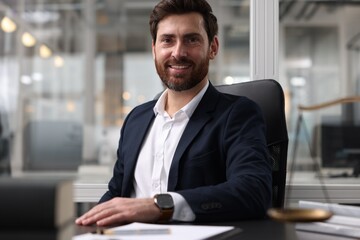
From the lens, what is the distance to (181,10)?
1659mm

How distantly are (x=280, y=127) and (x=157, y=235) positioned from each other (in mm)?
860

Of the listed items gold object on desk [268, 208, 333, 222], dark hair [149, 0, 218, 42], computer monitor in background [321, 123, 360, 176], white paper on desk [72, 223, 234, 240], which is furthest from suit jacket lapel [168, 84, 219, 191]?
computer monitor in background [321, 123, 360, 176]

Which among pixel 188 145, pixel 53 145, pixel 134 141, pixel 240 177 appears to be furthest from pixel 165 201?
pixel 53 145

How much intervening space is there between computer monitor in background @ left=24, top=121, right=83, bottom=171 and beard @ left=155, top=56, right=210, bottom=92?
3465mm

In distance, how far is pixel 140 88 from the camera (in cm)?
550

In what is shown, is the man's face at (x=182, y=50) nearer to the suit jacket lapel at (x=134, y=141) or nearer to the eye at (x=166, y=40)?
the eye at (x=166, y=40)

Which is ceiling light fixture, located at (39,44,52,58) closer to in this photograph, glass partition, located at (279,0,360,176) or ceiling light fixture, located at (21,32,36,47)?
ceiling light fixture, located at (21,32,36,47)

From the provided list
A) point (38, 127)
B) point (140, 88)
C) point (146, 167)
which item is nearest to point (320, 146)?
point (140, 88)

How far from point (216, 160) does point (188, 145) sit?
97mm

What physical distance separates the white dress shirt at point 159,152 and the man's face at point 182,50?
0.08 m

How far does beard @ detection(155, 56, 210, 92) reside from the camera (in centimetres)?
167

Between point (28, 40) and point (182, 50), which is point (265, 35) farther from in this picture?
point (28, 40)

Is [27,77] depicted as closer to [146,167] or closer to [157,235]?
[146,167]

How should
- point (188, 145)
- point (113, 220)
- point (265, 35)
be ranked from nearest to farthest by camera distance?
point (113, 220) → point (188, 145) → point (265, 35)
